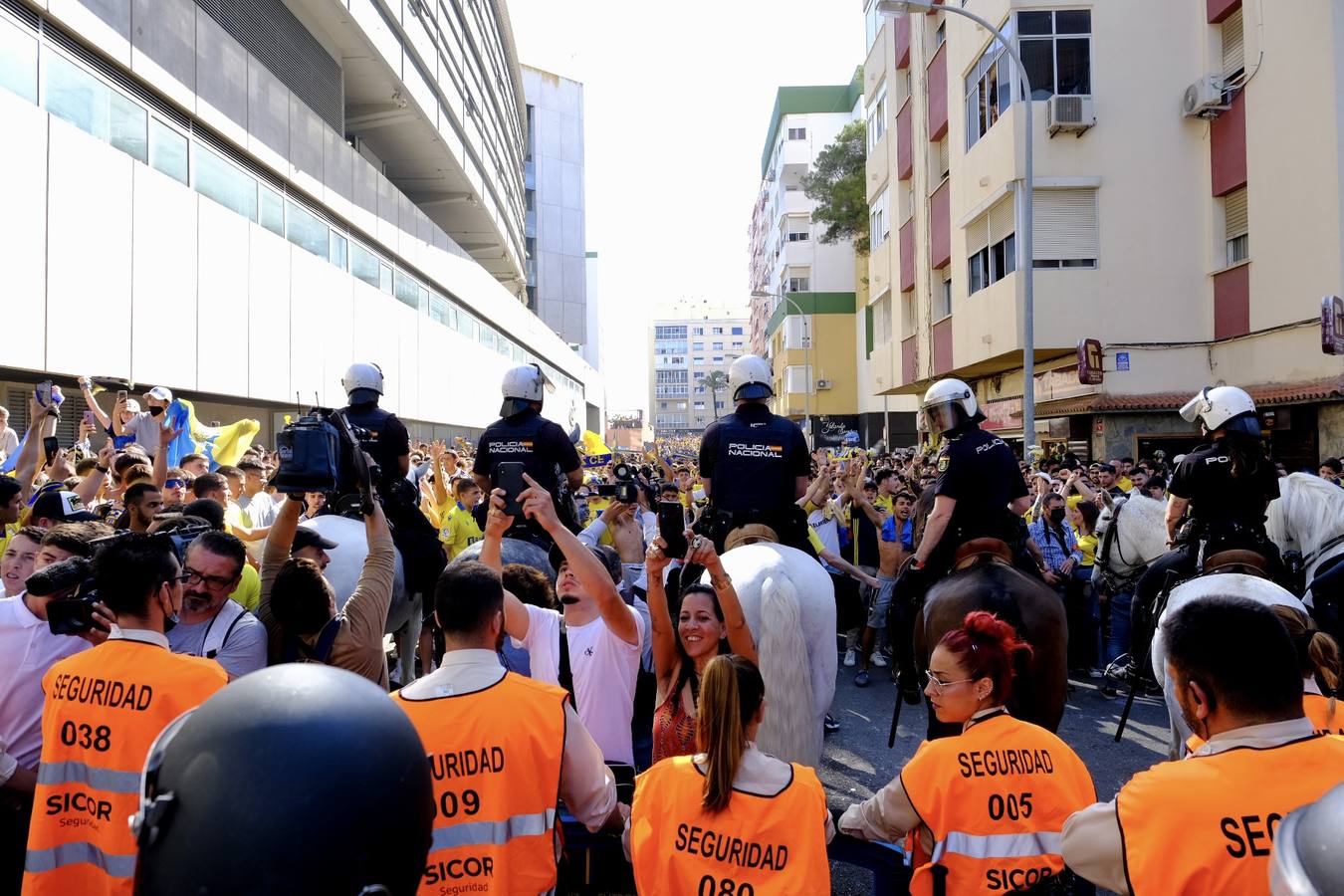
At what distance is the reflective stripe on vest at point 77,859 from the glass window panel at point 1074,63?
20984 mm

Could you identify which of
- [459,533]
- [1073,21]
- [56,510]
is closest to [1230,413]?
[459,533]

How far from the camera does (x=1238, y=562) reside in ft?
16.5

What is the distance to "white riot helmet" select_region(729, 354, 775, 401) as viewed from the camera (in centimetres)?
575

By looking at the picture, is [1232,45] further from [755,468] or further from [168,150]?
[168,150]

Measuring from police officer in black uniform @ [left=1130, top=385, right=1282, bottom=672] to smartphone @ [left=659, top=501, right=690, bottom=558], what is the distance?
3.45 metres

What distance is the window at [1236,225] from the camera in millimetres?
17484

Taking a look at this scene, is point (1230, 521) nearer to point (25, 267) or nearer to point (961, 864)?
point (961, 864)

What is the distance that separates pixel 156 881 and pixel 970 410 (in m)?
4.88

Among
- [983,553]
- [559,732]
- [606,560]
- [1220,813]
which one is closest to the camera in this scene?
[1220,813]

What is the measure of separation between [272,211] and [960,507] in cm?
1505

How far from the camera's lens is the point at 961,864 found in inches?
110

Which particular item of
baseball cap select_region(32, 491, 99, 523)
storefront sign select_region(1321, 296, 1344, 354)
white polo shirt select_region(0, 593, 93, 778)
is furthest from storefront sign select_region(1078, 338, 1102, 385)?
white polo shirt select_region(0, 593, 93, 778)

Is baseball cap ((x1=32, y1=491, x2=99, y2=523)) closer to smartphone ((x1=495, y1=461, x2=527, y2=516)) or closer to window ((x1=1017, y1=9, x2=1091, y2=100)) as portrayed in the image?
smartphone ((x1=495, y1=461, x2=527, y2=516))

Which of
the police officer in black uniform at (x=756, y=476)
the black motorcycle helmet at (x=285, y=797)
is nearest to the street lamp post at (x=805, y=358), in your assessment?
the police officer in black uniform at (x=756, y=476)
